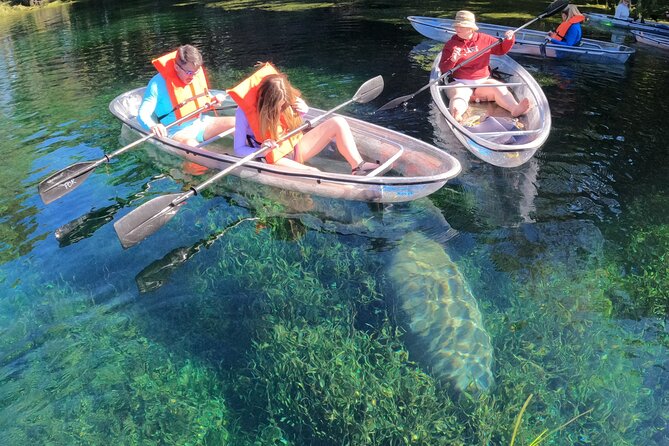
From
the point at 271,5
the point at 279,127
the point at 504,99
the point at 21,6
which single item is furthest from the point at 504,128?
the point at 21,6

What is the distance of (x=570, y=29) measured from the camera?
10672 mm

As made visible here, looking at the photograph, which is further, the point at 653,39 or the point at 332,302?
the point at 653,39

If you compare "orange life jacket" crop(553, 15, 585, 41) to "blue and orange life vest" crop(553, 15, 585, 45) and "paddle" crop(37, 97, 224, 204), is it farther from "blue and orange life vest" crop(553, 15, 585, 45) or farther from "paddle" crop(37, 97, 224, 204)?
"paddle" crop(37, 97, 224, 204)

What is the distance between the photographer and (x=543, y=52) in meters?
11.0

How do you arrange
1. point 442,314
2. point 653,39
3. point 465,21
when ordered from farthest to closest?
point 653,39, point 465,21, point 442,314

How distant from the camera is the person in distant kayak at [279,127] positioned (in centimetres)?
545

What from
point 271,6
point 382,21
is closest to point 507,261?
point 382,21

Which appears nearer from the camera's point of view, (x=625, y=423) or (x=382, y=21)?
(x=625, y=423)

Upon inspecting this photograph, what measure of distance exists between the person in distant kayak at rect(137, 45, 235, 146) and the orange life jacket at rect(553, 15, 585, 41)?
762cm

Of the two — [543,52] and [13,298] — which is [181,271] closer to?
[13,298]

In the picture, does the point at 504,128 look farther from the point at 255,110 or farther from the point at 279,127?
the point at 255,110

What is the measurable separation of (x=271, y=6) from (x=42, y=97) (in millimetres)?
10995

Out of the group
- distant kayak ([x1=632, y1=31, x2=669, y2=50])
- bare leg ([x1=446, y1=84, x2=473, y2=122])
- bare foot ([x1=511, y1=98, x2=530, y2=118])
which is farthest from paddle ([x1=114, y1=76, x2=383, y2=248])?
distant kayak ([x1=632, y1=31, x2=669, y2=50])

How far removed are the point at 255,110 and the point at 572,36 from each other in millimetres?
8125
